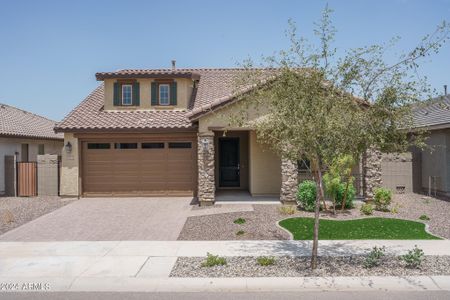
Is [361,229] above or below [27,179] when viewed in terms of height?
below

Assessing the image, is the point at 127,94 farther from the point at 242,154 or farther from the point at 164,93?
the point at 242,154

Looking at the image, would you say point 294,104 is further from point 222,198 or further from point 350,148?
point 222,198

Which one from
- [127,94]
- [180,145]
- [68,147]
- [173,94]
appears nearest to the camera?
[68,147]

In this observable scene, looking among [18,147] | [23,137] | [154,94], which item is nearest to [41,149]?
[18,147]

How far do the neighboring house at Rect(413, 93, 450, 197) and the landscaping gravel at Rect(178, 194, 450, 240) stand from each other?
153cm

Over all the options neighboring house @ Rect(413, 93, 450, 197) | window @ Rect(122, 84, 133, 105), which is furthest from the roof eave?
neighboring house @ Rect(413, 93, 450, 197)

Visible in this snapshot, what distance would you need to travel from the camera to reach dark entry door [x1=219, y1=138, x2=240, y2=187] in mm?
19438

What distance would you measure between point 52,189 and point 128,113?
4.90 metres

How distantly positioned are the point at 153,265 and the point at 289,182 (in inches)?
319

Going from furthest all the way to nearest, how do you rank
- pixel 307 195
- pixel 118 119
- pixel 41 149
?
pixel 41 149 < pixel 118 119 < pixel 307 195

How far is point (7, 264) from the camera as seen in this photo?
8.23 metres

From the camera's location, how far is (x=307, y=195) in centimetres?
1388

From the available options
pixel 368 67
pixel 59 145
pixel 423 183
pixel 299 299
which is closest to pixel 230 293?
pixel 299 299

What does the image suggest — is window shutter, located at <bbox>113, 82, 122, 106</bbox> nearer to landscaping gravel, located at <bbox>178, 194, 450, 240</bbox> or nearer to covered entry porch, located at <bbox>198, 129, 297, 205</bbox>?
covered entry porch, located at <bbox>198, 129, 297, 205</bbox>
